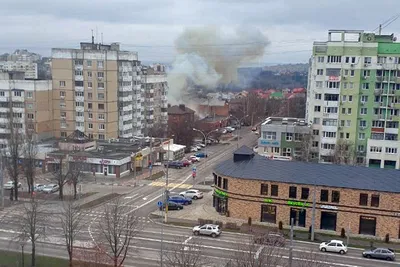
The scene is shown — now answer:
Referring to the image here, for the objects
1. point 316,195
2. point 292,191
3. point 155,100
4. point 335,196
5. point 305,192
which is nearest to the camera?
point 335,196

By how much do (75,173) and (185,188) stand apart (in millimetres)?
11456

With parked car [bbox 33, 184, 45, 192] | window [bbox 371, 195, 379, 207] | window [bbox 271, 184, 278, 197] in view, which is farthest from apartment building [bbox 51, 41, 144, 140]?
window [bbox 371, 195, 379, 207]

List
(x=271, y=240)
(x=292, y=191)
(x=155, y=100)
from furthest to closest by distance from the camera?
(x=155, y=100), (x=292, y=191), (x=271, y=240)

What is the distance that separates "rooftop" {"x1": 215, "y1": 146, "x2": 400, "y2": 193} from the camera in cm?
3531

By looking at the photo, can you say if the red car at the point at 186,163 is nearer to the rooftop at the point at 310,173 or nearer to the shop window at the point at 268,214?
the rooftop at the point at 310,173

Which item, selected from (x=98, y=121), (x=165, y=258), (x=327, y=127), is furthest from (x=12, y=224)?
(x=327, y=127)

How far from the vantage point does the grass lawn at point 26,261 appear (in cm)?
2717

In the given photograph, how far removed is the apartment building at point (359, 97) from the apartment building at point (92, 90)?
26.6 metres

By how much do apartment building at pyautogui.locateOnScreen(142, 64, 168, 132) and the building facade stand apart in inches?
887

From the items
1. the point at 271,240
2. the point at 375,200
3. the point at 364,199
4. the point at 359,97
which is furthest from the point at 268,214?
the point at 359,97

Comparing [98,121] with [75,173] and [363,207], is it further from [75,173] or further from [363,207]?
[363,207]

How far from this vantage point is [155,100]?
84.6 metres

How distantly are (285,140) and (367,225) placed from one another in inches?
1067

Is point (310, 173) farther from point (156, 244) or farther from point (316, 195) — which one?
point (156, 244)
